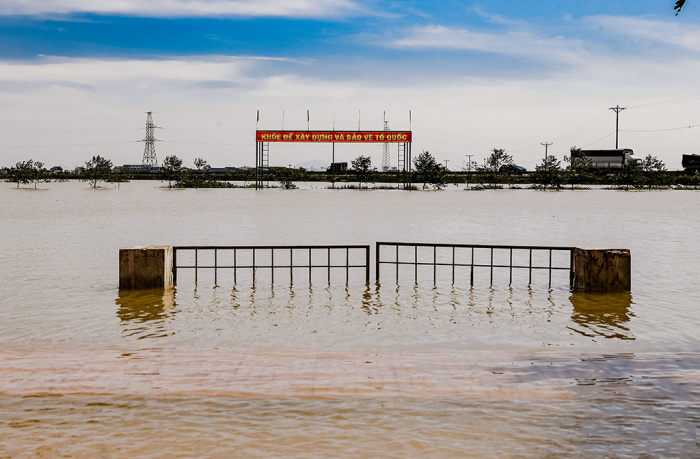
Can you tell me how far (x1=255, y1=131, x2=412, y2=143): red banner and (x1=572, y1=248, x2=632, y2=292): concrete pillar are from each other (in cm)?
6800

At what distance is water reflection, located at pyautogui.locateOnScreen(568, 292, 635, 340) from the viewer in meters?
13.4

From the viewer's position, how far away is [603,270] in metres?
17.0

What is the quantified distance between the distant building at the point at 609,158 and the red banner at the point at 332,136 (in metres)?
60.9

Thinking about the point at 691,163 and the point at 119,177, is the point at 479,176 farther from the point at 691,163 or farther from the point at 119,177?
the point at 119,177

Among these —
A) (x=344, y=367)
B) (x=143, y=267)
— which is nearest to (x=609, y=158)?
(x=143, y=267)

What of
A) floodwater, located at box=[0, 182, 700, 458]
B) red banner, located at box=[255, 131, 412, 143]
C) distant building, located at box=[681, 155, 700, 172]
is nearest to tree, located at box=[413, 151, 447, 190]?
red banner, located at box=[255, 131, 412, 143]

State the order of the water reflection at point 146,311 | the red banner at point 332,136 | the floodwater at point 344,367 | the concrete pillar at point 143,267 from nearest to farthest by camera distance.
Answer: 1. the floodwater at point 344,367
2. the water reflection at point 146,311
3. the concrete pillar at point 143,267
4. the red banner at point 332,136

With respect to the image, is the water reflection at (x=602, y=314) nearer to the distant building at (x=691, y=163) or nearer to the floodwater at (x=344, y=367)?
the floodwater at (x=344, y=367)

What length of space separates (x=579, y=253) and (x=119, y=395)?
12.3m

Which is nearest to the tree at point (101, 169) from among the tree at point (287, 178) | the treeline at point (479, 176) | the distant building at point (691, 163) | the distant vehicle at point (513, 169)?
the treeline at point (479, 176)

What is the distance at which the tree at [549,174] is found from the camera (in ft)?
365

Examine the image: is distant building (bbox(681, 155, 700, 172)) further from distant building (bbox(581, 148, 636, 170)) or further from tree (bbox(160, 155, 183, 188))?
tree (bbox(160, 155, 183, 188))

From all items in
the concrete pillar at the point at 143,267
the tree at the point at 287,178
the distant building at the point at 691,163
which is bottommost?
the concrete pillar at the point at 143,267

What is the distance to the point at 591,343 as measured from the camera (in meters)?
12.6
